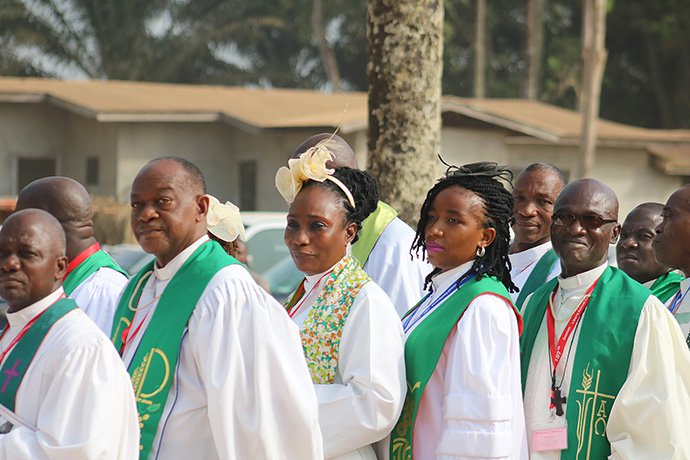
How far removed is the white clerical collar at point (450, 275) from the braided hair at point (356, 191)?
1.37 feet

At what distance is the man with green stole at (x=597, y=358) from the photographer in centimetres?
474

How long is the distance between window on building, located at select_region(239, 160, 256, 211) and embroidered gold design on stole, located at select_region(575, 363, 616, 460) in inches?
716

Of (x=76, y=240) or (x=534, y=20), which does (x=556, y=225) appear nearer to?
(x=76, y=240)

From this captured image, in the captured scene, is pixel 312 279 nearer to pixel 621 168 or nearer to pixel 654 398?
pixel 654 398

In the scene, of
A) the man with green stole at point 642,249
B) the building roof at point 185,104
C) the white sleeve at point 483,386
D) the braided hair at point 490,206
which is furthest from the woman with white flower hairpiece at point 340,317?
the building roof at point 185,104

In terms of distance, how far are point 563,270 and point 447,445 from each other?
3.88 feet

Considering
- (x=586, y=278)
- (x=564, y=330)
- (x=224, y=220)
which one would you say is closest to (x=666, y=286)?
(x=586, y=278)

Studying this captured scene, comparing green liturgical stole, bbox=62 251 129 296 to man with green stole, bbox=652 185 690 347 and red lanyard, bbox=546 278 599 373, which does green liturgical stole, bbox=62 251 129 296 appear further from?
man with green stole, bbox=652 185 690 347

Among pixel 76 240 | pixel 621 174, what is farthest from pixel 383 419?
pixel 621 174

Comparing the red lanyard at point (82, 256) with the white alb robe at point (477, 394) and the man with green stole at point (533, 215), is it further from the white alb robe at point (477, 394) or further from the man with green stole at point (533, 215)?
the man with green stole at point (533, 215)

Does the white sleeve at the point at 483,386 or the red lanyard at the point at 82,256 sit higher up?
the red lanyard at the point at 82,256

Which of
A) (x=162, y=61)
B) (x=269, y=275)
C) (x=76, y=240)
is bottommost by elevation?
(x=269, y=275)

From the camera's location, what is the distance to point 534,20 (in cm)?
3288

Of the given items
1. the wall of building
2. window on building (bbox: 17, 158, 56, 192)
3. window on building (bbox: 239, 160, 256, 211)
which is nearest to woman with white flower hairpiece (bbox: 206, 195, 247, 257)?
window on building (bbox: 239, 160, 256, 211)
